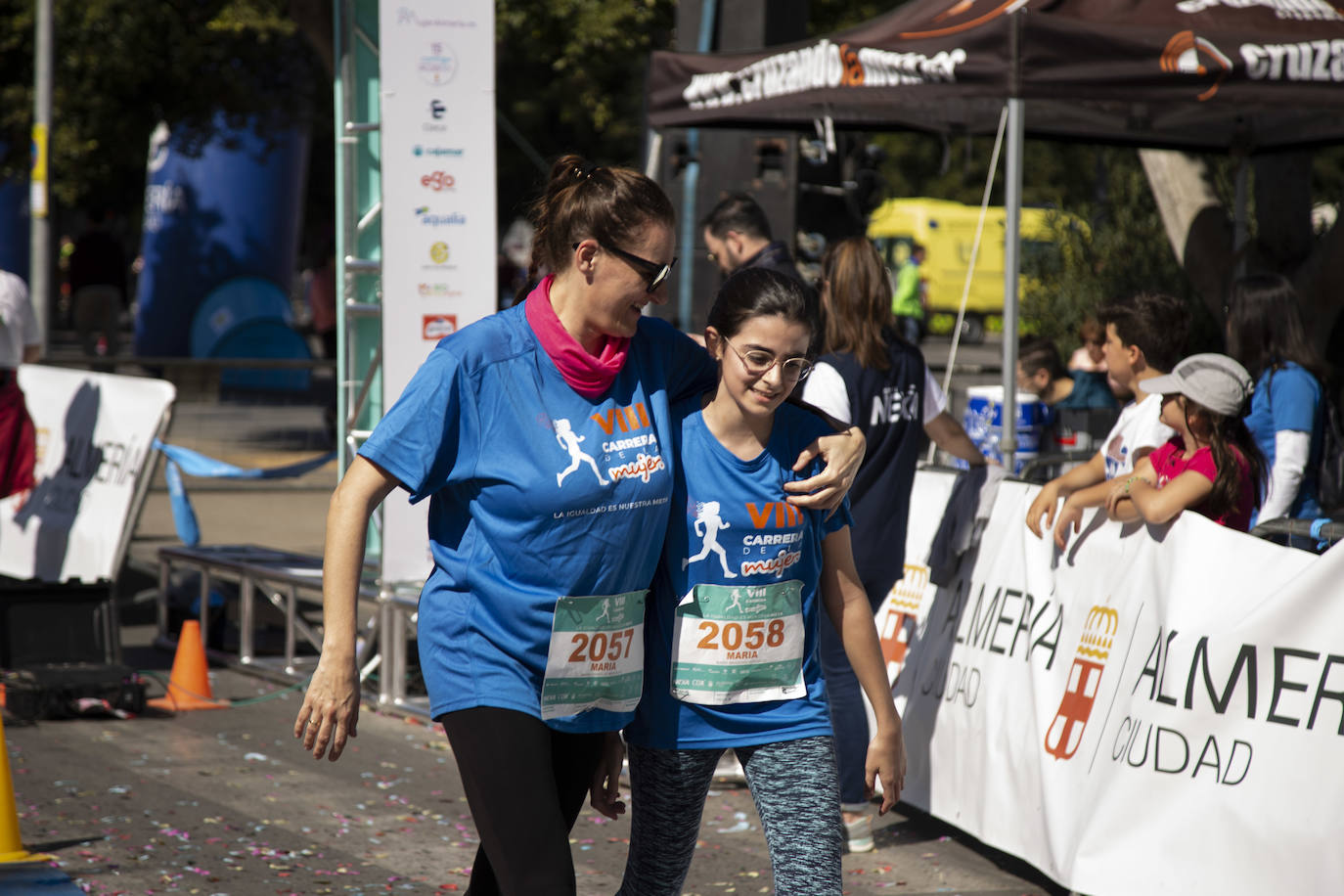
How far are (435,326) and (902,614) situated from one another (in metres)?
2.51

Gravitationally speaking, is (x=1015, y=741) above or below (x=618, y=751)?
below

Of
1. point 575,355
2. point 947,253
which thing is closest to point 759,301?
point 575,355

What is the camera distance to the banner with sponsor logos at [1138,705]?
4.05 m

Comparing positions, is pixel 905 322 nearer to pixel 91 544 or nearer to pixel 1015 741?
pixel 91 544

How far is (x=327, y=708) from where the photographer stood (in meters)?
2.84

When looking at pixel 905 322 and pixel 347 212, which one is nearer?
pixel 347 212

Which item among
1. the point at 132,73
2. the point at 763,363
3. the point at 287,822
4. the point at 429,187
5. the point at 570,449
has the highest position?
the point at 132,73

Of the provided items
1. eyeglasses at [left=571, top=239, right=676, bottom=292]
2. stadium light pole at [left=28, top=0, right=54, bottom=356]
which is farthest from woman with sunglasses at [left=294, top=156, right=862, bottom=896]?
stadium light pole at [left=28, top=0, right=54, bottom=356]

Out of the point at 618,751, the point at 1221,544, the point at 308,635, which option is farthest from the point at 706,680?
the point at 308,635

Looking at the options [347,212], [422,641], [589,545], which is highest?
[347,212]

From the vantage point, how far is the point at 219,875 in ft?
16.6

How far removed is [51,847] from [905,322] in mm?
21763

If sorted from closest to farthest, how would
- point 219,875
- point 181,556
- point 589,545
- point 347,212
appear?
point 589,545, point 219,875, point 347,212, point 181,556

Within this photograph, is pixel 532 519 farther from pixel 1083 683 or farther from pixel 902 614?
pixel 902 614
